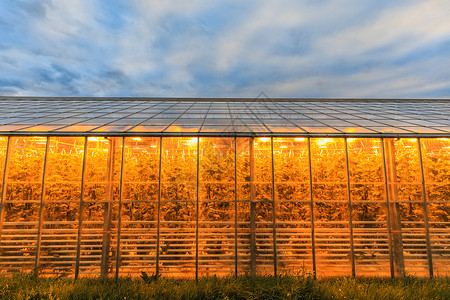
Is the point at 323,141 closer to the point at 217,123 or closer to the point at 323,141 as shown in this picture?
the point at 323,141

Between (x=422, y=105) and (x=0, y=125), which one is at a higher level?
(x=422, y=105)

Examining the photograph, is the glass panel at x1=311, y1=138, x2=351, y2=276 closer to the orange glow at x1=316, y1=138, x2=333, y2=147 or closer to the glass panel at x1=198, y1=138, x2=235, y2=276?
the orange glow at x1=316, y1=138, x2=333, y2=147

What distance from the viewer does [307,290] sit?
777 cm

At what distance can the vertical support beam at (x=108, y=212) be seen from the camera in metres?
9.31

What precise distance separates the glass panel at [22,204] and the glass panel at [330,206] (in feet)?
37.3

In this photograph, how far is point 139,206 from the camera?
382 inches

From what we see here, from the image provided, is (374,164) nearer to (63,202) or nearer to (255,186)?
(255,186)

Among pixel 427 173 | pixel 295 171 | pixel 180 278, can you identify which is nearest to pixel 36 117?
pixel 180 278

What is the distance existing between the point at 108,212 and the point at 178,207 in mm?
2849

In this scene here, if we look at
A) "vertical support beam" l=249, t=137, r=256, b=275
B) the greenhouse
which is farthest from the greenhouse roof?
"vertical support beam" l=249, t=137, r=256, b=275

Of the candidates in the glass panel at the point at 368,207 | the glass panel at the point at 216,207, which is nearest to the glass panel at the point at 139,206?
the glass panel at the point at 216,207

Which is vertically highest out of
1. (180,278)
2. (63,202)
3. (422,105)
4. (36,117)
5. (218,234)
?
(422,105)

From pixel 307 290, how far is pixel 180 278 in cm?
477

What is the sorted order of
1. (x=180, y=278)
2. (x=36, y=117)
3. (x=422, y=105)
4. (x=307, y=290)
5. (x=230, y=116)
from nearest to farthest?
(x=307, y=290), (x=180, y=278), (x=36, y=117), (x=230, y=116), (x=422, y=105)
